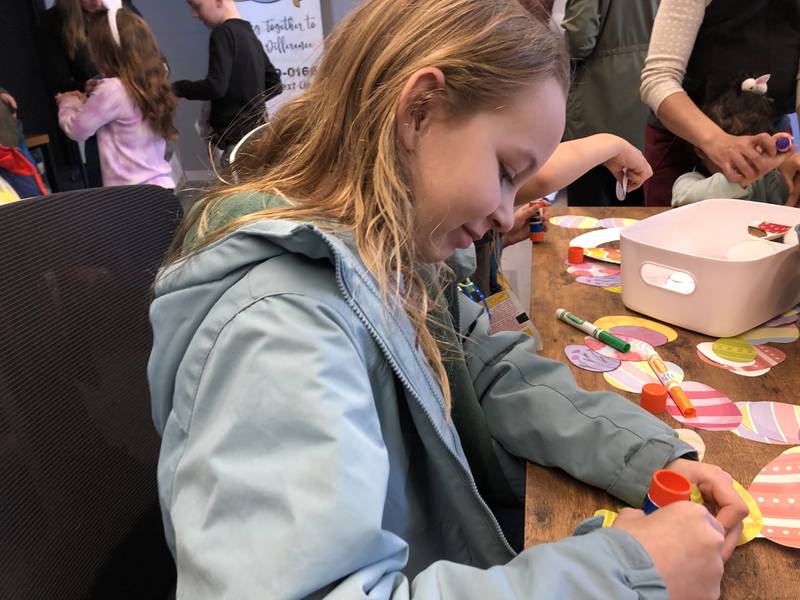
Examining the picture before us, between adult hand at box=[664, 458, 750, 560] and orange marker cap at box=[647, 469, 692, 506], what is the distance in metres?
0.02

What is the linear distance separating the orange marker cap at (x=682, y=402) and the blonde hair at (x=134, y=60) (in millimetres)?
2421

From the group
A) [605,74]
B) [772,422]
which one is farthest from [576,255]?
[605,74]

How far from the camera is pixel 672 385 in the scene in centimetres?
71

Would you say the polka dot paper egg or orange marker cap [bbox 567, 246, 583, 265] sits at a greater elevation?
orange marker cap [bbox 567, 246, 583, 265]

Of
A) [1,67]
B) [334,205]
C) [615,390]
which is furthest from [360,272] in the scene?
[1,67]

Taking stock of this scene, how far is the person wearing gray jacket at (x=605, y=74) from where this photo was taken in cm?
220

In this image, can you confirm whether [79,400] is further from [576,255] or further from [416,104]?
[576,255]

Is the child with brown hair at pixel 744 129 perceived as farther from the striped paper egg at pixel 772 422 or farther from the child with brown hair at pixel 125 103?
the child with brown hair at pixel 125 103

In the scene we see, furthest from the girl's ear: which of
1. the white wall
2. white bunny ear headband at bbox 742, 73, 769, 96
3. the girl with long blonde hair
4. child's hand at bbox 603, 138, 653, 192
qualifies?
the white wall

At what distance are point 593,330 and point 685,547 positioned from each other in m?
0.43

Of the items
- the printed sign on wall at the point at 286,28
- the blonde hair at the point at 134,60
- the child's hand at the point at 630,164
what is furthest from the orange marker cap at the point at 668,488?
the printed sign on wall at the point at 286,28

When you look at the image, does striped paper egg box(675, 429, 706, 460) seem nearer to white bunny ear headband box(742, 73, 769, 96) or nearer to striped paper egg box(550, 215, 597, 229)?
striped paper egg box(550, 215, 597, 229)

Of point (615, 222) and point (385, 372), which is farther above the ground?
point (385, 372)

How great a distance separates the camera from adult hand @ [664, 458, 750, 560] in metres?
0.50
